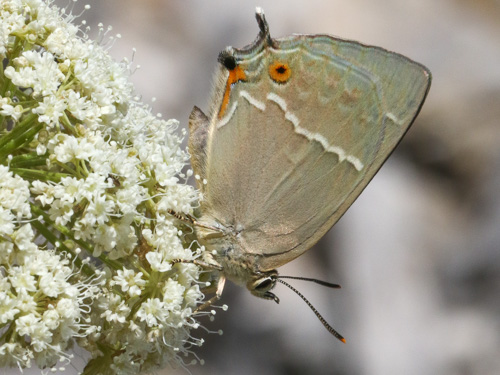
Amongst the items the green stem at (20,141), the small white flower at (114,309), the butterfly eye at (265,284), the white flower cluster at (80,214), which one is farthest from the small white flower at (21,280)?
the butterfly eye at (265,284)

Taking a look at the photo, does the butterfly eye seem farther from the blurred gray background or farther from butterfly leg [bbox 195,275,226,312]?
the blurred gray background

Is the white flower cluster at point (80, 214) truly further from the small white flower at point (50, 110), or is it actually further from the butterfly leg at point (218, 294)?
the butterfly leg at point (218, 294)

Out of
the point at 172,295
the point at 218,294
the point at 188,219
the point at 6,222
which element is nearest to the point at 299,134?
the point at 188,219

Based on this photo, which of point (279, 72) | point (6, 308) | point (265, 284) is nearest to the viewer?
point (6, 308)

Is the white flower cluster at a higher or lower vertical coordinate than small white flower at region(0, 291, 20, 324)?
higher

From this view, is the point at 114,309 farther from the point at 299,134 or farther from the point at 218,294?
the point at 299,134

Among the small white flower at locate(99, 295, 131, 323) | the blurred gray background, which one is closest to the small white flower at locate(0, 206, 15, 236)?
the small white flower at locate(99, 295, 131, 323)
